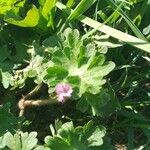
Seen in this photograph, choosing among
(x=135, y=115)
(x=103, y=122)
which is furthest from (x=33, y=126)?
(x=135, y=115)

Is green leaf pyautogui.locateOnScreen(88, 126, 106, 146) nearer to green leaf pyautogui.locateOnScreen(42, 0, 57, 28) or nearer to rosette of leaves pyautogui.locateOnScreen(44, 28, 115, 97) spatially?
rosette of leaves pyautogui.locateOnScreen(44, 28, 115, 97)

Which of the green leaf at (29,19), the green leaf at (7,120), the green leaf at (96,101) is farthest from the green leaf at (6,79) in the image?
the green leaf at (96,101)

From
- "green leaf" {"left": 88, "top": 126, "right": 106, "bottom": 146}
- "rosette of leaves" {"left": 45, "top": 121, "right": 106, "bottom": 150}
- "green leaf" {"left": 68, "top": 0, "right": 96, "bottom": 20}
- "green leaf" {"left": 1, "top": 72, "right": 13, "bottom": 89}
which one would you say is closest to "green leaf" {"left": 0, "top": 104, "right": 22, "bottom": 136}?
"green leaf" {"left": 1, "top": 72, "right": 13, "bottom": 89}

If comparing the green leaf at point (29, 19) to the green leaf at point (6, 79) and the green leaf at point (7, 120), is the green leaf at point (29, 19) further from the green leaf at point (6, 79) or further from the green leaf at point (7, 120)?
the green leaf at point (7, 120)

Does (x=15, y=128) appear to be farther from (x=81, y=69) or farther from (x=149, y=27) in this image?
(x=149, y=27)

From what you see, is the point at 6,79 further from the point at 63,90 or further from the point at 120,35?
the point at 120,35
